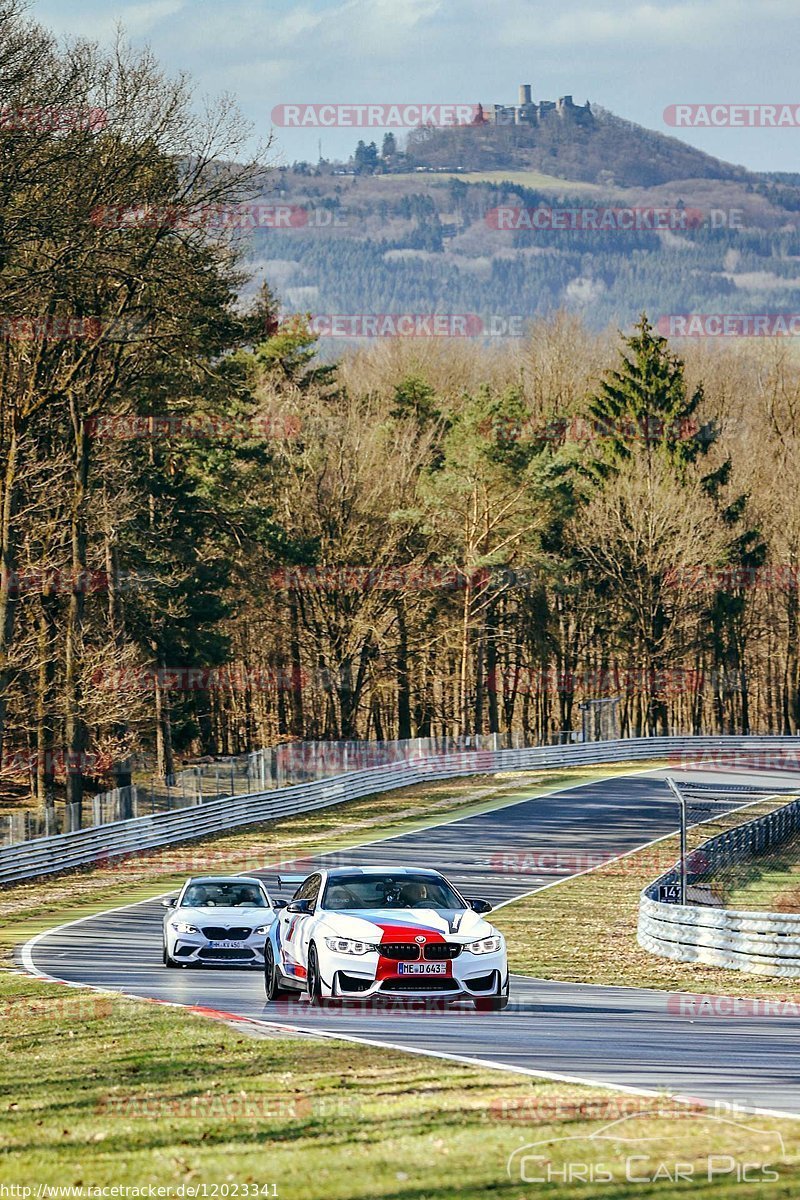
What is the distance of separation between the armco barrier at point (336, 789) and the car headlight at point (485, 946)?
73.1 ft

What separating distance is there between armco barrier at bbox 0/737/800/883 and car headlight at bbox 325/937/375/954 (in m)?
21.7

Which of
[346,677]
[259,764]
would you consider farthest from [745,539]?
[259,764]

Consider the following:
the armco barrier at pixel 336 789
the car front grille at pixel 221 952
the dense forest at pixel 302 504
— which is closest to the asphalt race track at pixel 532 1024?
the car front grille at pixel 221 952

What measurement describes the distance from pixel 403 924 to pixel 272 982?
240 cm

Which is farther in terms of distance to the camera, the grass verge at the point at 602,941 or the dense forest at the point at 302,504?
the dense forest at the point at 302,504

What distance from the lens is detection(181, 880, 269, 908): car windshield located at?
22.6m

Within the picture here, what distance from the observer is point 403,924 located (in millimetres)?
15547

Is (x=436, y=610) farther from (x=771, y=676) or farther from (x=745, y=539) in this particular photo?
(x=771, y=676)

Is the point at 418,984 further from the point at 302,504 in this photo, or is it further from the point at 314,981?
the point at 302,504

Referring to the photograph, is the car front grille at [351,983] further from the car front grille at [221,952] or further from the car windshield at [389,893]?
the car front grille at [221,952]

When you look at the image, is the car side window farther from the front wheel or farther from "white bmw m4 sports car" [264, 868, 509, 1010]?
the front wheel

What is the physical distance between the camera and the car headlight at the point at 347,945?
1545cm

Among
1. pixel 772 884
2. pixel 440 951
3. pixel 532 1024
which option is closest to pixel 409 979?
pixel 440 951

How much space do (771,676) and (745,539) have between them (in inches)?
692
